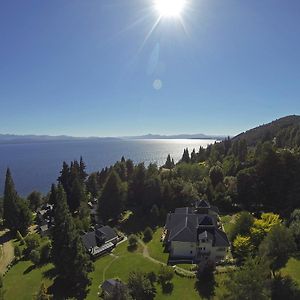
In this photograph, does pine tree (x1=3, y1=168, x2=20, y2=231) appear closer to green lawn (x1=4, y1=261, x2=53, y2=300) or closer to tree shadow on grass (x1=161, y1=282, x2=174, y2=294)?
green lawn (x1=4, y1=261, x2=53, y2=300)

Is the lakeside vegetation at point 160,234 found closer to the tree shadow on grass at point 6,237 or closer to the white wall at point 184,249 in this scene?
the tree shadow on grass at point 6,237

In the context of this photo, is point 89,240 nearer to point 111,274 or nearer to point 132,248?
point 132,248

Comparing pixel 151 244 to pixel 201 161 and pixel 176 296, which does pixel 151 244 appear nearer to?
pixel 176 296

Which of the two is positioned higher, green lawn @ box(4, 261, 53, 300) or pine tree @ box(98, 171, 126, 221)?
pine tree @ box(98, 171, 126, 221)

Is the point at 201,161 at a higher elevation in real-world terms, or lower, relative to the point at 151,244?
higher

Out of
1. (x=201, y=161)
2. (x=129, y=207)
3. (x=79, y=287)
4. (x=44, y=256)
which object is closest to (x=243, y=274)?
(x=79, y=287)

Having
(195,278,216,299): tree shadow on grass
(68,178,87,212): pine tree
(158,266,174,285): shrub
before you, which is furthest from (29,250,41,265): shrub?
(195,278,216,299): tree shadow on grass
